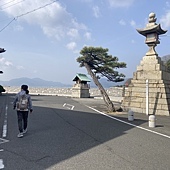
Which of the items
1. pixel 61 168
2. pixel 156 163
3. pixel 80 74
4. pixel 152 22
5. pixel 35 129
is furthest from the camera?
pixel 80 74

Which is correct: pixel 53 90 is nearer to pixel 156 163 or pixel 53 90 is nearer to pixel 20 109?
pixel 20 109

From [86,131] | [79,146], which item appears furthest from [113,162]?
[86,131]

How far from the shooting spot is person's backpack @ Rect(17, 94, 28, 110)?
666cm

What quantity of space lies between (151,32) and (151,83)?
3578mm

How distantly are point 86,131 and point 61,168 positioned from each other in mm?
3620

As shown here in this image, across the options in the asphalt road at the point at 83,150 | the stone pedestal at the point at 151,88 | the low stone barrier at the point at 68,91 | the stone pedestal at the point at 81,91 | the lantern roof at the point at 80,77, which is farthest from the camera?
Answer: the lantern roof at the point at 80,77

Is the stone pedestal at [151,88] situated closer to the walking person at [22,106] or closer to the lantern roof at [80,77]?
the walking person at [22,106]

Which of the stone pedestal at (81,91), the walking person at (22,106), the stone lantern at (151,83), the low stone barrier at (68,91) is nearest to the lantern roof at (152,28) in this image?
the stone lantern at (151,83)

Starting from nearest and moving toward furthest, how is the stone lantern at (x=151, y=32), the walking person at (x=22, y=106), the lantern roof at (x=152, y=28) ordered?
the walking person at (x=22, y=106) < the lantern roof at (x=152, y=28) < the stone lantern at (x=151, y=32)

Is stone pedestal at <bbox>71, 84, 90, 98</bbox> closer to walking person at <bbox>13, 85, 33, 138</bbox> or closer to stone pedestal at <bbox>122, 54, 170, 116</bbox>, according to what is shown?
stone pedestal at <bbox>122, 54, 170, 116</bbox>

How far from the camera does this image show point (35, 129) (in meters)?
7.81

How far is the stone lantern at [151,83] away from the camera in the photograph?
502 inches

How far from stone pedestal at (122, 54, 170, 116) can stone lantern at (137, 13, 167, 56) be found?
26.9 inches

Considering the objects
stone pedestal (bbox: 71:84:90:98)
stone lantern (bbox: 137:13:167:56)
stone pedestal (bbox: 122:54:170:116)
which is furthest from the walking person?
stone pedestal (bbox: 71:84:90:98)
